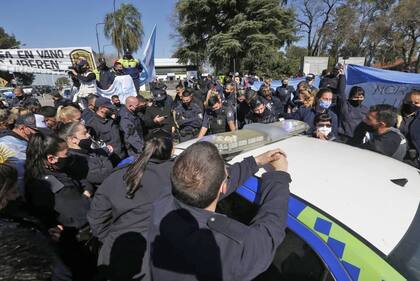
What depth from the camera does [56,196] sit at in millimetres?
2139

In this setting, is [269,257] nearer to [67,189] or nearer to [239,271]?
[239,271]

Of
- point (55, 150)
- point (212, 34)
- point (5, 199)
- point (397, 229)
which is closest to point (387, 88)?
point (397, 229)

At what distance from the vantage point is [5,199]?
1.65 m

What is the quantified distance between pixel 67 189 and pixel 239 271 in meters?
1.60

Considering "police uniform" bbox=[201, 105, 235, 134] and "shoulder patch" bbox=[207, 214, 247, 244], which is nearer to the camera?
"shoulder patch" bbox=[207, 214, 247, 244]

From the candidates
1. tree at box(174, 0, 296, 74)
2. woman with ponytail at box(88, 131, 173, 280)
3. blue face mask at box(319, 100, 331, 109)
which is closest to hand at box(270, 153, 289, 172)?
woman with ponytail at box(88, 131, 173, 280)

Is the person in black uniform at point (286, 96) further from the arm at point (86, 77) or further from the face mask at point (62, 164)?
the face mask at point (62, 164)

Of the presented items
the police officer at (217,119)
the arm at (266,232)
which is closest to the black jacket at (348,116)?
the police officer at (217,119)

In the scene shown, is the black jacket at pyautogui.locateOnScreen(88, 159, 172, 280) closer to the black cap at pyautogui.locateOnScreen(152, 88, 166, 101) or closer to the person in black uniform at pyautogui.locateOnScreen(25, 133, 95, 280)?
the person in black uniform at pyautogui.locateOnScreen(25, 133, 95, 280)

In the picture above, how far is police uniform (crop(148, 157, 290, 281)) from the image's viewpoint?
3.50ft

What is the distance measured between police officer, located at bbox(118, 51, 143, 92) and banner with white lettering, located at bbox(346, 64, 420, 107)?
496 cm

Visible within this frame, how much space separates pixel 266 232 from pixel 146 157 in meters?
0.99

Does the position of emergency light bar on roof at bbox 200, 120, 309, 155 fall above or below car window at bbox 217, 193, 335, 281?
above

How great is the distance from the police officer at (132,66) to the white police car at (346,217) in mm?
5902
